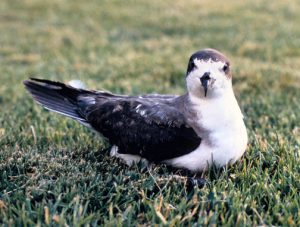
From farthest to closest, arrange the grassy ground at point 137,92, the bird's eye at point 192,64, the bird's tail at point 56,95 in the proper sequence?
1. the bird's tail at point 56,95
2. the bird's eye at point 192,64
3. the grassy ground at point 137,92

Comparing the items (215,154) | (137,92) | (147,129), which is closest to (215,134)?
(215,154)

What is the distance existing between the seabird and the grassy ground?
14 cm

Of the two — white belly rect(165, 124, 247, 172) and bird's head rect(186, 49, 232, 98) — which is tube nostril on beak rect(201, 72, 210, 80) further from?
white belly rect(165, 124, 247, 172)

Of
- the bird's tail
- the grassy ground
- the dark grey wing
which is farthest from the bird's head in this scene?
the bird's tail

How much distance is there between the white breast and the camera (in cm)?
371

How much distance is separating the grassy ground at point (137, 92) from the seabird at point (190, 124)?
5.7 inches

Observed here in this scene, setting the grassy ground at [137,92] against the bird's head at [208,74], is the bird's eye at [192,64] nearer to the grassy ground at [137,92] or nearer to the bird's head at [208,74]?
the bird's head at [208,74]

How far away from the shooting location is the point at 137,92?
6824 mm

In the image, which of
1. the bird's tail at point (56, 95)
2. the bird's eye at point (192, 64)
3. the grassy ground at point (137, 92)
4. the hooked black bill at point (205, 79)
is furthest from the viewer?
the bird's tail at point (56, 95)

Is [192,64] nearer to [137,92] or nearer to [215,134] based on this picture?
[215,134]

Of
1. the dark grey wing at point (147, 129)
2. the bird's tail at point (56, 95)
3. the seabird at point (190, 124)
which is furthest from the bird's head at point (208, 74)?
the bird's tail at point (56, 95)

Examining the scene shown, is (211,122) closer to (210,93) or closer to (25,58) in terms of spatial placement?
(210,93)

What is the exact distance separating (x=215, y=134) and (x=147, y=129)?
20.7 inches

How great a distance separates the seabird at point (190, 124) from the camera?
12.2 feet
